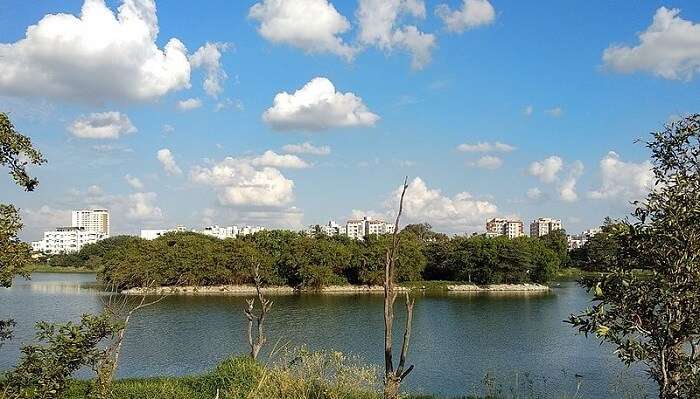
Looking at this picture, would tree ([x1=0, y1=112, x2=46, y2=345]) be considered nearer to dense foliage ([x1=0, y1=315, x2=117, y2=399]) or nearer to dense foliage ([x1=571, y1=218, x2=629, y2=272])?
dense foliage ([x1=0, y1=315, x2=117, y2=399])

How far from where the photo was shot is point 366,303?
121 ft

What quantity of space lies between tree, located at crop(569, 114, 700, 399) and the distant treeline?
42.6 meters

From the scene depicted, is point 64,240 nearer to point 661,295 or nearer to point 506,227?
point 506,227

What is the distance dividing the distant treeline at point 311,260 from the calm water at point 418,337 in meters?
6.22

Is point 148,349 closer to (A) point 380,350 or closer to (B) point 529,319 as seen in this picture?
(A) point 380,350

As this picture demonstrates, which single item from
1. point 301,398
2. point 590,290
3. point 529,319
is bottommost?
point 529,319

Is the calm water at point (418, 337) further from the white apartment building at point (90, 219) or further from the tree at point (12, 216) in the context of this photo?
the white apartment building at point (90, 219)

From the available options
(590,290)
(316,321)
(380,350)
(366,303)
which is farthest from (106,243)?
(590,290)

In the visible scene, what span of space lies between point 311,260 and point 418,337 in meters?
24.4

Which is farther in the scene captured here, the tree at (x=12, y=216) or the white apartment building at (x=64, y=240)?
the white apartment building at (x=64, y=240)

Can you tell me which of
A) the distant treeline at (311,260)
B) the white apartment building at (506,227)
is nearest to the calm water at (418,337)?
the distant treeline at (311,260)

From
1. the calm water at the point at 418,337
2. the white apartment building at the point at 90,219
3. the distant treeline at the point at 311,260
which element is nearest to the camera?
the calm water at the point at 418,337

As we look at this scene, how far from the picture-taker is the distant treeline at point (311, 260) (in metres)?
46.5

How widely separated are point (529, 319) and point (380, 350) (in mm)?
11941
